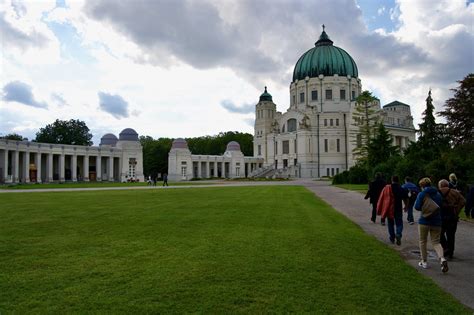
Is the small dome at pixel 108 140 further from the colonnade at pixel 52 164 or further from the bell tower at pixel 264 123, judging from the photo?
the bell tower at pixel 264 123

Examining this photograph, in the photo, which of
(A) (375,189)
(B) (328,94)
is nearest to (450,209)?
(A) (375,189)

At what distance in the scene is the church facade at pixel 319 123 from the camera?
9056cm

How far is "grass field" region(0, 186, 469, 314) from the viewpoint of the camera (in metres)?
6.21

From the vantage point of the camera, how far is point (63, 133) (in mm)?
104062

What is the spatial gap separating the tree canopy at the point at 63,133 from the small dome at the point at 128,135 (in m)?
24.0

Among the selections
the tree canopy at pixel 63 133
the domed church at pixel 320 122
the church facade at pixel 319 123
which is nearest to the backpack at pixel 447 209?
the domed church at pixel 320 122

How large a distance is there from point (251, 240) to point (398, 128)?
93849 mm

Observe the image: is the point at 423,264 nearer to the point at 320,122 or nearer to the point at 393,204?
the point at 393,204

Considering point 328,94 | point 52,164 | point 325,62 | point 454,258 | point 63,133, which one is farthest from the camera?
point 63,133

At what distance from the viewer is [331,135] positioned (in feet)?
302

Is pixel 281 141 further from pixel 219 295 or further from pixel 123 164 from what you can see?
pixel 219 295

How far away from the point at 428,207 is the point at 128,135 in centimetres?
8441

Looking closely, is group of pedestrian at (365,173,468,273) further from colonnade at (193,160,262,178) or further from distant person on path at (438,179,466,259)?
colonnade at (193,160,262,178)

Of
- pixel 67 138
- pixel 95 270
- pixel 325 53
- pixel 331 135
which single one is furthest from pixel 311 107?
pixel 95 270
